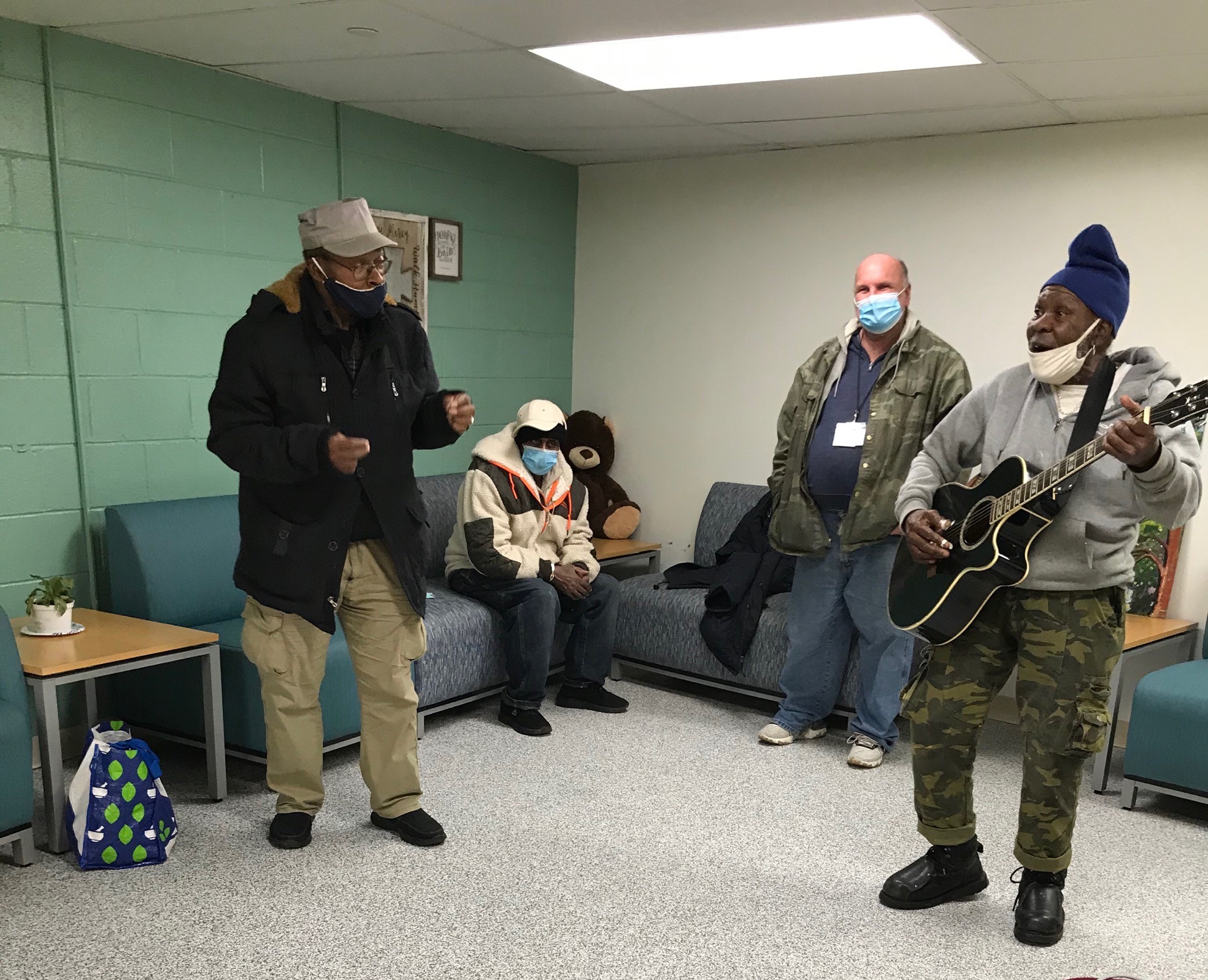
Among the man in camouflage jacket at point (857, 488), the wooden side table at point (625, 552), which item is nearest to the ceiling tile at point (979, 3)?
the man in camouflage jacket at point (857, 488)

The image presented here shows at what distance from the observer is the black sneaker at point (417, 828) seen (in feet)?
9.80

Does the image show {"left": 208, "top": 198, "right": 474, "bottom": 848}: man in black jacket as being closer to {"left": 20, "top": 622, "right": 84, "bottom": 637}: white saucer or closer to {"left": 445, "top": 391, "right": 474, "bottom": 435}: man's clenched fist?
{"left": 445, "top": 391, "right": 474, "bottom": 435}: man's clenched fist

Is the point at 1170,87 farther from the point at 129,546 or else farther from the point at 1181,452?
the point at 129,546

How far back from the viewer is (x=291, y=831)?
9.70 ft

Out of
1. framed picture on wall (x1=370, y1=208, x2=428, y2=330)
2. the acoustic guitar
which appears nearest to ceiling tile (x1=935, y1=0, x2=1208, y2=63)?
the acoustic guitar

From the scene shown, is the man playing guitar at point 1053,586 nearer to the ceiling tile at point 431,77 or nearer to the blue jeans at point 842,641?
the blue jeans at point 842,641

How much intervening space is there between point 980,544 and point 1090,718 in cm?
42

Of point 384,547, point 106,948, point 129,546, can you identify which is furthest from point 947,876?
point 129,546

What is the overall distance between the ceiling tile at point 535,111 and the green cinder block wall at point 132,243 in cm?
17

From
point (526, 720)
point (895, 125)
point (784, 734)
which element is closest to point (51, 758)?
point (526, 720)

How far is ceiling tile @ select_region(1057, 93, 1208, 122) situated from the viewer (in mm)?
3791

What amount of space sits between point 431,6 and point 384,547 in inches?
57.2

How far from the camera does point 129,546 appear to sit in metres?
3.50

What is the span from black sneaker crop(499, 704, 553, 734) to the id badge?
55.2 inches
